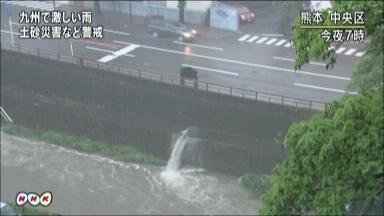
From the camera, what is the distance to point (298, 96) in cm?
2630

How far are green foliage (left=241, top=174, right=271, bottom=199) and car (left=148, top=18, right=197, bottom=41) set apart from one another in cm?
976

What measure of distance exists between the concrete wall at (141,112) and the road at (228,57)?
1452mm

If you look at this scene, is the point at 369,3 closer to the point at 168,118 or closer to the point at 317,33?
the point at 317,33

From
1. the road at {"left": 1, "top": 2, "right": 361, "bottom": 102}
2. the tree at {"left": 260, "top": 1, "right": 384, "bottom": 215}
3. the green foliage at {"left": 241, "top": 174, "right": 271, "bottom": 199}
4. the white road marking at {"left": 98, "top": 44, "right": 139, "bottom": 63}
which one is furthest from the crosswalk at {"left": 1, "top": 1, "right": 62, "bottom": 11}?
the tree at {"left": 260, "top": 1, "right": 384, "bottom": 215}

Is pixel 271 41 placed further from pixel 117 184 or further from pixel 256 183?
pixel 117 184

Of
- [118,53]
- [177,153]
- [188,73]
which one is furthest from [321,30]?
[118,53]

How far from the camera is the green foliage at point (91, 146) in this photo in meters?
27.2

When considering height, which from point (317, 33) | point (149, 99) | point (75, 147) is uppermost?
point (317, 33)

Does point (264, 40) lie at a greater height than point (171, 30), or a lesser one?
lesser

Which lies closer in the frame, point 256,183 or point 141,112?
point 256,183

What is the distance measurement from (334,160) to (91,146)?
2217 centimetres

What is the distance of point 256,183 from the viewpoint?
24.5 meters

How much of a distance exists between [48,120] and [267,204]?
936 inches

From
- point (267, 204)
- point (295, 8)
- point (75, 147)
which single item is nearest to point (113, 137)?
point (75, 147)
